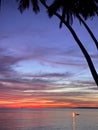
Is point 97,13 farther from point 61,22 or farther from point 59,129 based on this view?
point 59,129

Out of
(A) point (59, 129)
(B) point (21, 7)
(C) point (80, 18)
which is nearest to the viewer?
(C) point (80, 18)

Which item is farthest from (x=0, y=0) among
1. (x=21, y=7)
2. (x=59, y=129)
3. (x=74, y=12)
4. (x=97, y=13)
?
(x=59, y=129)

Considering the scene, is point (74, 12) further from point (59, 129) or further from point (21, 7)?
point (59, 129)

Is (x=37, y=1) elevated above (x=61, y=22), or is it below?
above

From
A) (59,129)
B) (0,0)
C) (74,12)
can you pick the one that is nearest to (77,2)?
(74,12)

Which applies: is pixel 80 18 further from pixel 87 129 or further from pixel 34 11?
pixel 87 129

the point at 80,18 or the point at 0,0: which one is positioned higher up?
the point at 0,0

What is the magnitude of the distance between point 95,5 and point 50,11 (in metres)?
2.55

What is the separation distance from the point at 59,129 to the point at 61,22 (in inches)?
2765

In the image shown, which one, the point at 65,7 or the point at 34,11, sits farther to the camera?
the point at 34,11

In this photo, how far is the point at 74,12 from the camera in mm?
19219

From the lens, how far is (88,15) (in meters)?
19.8

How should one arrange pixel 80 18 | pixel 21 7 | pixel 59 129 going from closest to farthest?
pixel 80 18
pixel 21 7
pixel 59 129

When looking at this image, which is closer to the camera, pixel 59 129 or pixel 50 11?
pixel 50 11
